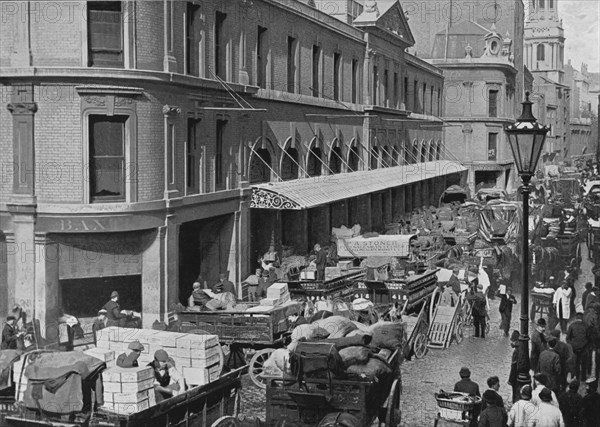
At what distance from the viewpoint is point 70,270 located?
65.6 feet

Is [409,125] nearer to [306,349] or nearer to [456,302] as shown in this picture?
[456,302]

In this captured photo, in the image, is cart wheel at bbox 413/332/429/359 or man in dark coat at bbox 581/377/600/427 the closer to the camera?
man in dark coat at bbox 581/377/600/427

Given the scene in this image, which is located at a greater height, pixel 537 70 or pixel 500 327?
pixel 537 70

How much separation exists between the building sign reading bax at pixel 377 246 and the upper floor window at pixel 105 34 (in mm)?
9596

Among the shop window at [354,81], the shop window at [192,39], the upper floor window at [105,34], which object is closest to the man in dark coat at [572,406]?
→ the upper floor window at [105,34]

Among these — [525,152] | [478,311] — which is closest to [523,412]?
[525,152]

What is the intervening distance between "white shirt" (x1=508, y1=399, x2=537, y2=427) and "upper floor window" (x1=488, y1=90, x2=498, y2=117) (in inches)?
2352

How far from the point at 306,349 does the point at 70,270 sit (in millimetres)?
9503

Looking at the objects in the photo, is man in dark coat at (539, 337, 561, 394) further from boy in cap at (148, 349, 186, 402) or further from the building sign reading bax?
the building sign reading bax

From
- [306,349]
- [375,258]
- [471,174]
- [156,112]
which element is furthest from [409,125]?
[306,349]

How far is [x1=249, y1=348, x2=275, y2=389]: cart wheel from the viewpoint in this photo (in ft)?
52.4

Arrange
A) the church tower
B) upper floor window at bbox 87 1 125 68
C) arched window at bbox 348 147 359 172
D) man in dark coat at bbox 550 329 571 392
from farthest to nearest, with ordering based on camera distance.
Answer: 1. the church tower
2. arched window at bbox 348 147 359 172
3. upper floor window at bbox 87 1 125 68
4. man in dark coat at bbox 550 329 571 392

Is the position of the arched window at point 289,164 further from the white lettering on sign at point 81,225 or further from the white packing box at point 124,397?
the white packing box at point 124,397

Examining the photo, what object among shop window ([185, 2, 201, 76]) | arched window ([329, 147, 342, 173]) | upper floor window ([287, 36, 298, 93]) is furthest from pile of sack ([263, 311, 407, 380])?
arched window ([329, 147, 342, 173])
